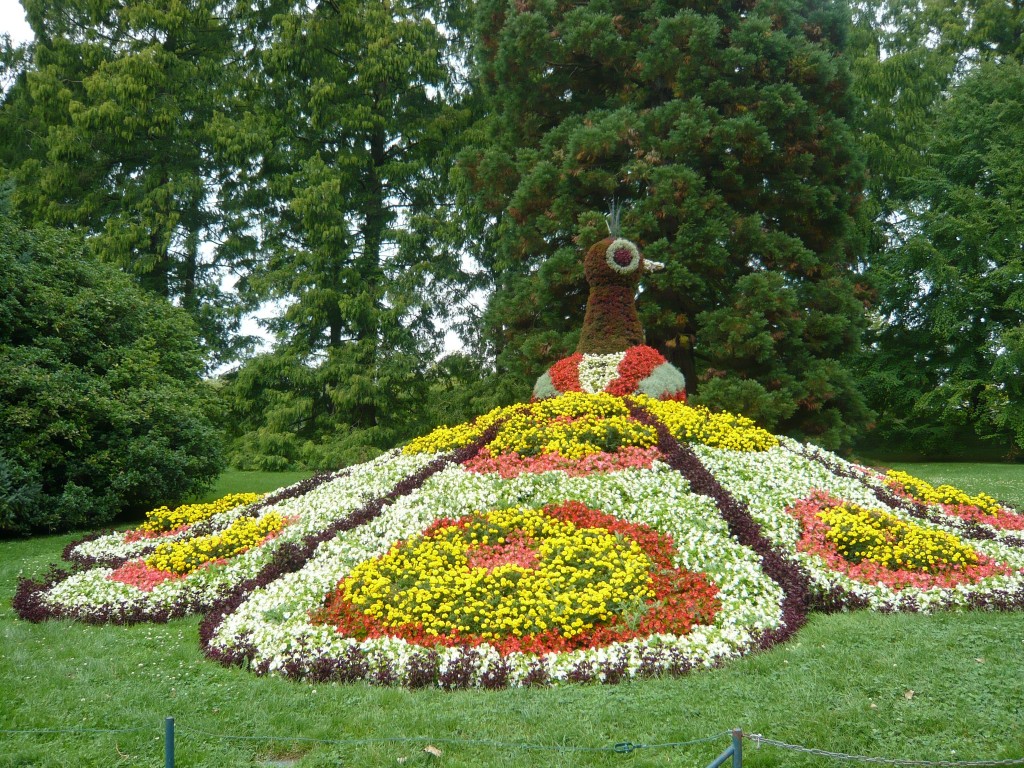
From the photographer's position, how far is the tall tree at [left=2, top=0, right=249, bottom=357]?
A: 2078 centimetres

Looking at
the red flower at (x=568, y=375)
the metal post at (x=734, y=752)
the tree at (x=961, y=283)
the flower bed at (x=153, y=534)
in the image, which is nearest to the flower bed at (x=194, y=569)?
the flower bed at (x=153, y=534)

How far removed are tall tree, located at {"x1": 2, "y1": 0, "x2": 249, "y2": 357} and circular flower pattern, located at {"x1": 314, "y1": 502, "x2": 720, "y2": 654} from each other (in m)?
17.3

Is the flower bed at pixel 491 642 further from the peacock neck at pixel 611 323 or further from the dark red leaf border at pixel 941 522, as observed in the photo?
the peacock neck at pixel 611 323

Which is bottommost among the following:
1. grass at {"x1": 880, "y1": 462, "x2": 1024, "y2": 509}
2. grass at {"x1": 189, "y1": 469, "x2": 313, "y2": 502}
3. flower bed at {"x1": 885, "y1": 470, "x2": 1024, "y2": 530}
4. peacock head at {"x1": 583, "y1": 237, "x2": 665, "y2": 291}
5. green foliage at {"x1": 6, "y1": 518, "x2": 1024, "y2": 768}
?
green foliage at {"x1": 6, "y1": 518, "x2": 1024, "y2": 768}

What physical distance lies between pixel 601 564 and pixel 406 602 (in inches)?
55.7

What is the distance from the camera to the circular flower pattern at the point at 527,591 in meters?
5.33

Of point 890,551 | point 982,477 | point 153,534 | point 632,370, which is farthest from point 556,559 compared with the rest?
point 982,477

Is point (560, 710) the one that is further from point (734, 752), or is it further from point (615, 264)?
point (615, 264)

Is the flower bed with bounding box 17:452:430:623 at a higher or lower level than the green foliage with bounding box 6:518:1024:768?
higher

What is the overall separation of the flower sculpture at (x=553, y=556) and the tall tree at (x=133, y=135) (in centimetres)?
1343

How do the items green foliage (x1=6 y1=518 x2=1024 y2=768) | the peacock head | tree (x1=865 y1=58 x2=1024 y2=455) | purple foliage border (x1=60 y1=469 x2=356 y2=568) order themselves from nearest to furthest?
green foliage (x1=6 y1=518 x2=1024 y2=768) < purple foliage border (x1=60 y1=469 x2=356 y2=568) < the peacock head < tree (x1=865 y1=58 x2=1024 y2=455)

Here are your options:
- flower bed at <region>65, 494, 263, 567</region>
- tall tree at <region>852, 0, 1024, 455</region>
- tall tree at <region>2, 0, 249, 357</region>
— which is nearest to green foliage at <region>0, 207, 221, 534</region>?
flower bed at <region>65, 494, 263, 567</region>

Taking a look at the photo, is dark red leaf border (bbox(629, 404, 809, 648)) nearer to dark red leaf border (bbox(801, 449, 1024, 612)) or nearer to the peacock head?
dark red leaf border (bbox(801, 449, 1024, 612))

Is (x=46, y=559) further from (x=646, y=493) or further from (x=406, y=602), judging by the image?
(x=646, y=493)
